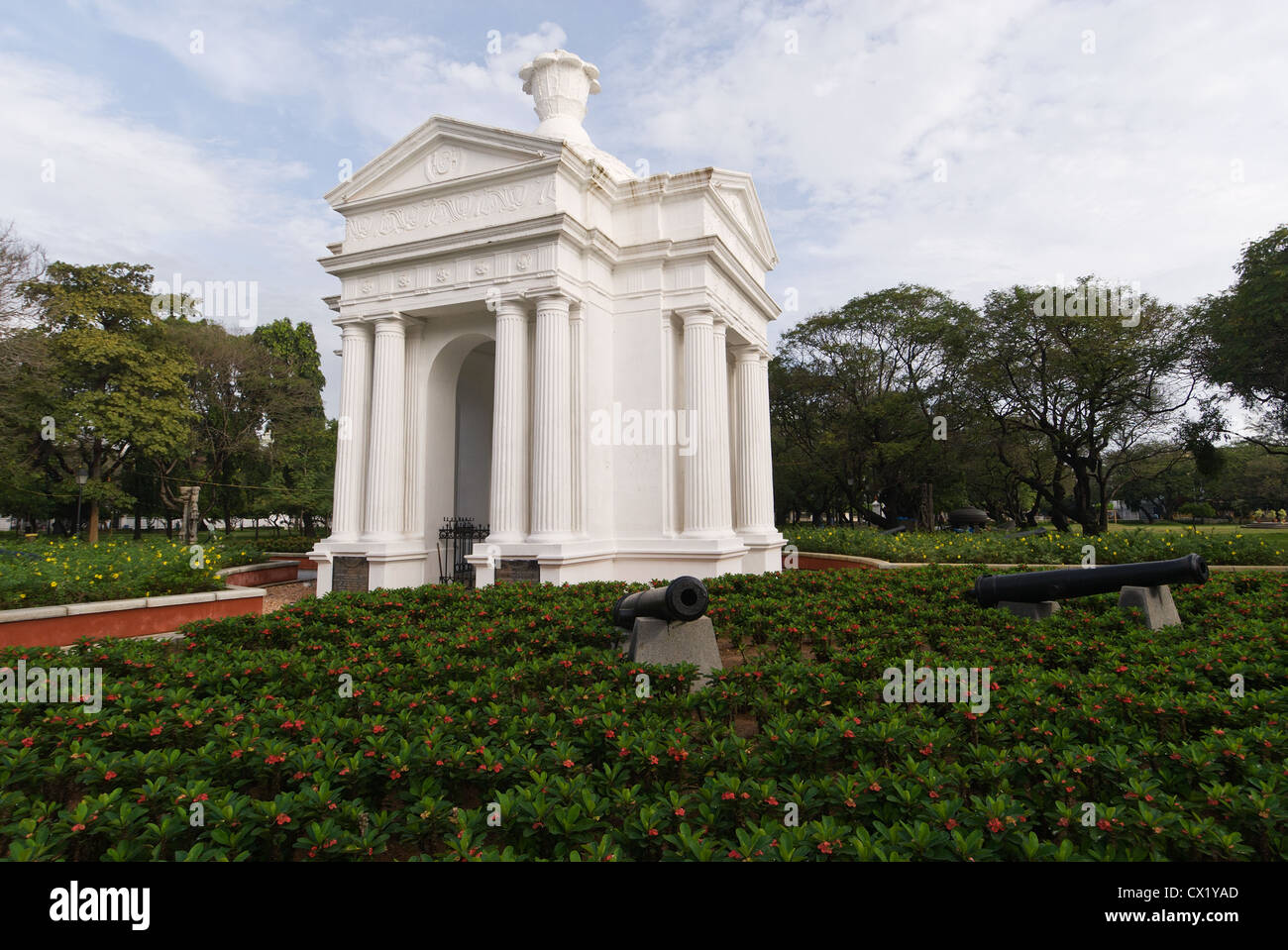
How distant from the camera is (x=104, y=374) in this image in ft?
89.5

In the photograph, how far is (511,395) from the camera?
40.4ft

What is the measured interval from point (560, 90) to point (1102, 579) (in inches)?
594

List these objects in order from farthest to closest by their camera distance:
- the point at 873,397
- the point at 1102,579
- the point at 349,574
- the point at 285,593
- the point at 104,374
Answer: the point at 873,397
the point at 104,374
the point at 285,593
the point at 349,574
the point at 1102,579

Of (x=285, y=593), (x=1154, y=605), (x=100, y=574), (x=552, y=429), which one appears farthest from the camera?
(x=285, y=593)

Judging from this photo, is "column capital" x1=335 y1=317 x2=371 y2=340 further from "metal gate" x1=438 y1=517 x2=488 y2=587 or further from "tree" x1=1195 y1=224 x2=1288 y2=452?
"tree" x1=1195 y1=224 x2=1288 y2=452

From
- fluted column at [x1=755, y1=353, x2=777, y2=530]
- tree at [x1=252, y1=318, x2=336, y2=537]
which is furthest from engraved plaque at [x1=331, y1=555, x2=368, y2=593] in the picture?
tree at [x1=252, y1=318, x2=336, y2=537]

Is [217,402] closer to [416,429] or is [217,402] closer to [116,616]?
[416,429]

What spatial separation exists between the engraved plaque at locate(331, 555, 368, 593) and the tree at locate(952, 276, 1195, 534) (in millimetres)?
23851

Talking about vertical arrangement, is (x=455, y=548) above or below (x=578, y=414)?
below

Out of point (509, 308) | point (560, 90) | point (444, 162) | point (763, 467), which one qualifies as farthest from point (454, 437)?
point (560, 90)

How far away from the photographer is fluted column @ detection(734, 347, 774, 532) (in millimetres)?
15812

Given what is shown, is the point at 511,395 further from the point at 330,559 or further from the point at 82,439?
the point at 82,439

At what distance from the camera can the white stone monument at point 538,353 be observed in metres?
12.2
